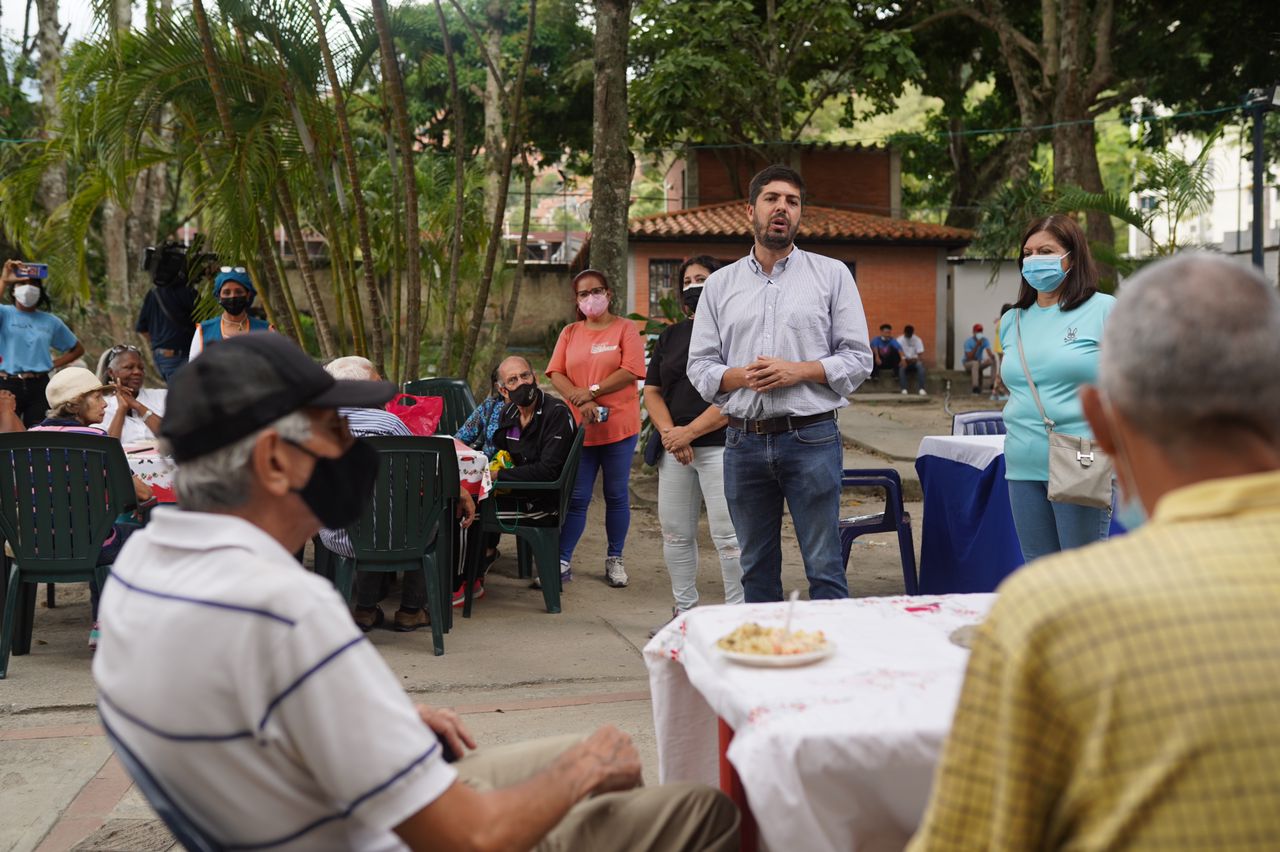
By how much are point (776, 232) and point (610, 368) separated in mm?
2609

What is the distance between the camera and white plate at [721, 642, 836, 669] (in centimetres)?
228

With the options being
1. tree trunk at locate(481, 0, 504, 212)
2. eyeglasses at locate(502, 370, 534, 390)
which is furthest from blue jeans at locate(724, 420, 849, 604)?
tree trunk at locate(481, 0, 504, 212)

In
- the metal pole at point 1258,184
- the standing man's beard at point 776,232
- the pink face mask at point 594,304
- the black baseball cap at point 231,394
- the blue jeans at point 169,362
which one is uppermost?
the metal pole at point 1258,184

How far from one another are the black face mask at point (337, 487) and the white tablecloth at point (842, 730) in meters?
0.75

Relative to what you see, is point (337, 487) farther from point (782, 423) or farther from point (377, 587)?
point (377, 587)

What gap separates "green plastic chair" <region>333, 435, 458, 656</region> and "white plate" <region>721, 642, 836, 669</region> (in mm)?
3580

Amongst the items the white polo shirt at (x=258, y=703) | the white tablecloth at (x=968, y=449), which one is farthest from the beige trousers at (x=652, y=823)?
the white tablecloth at (x=968, y=449)

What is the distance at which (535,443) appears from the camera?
271 inches

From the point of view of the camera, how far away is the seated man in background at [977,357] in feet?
83.2

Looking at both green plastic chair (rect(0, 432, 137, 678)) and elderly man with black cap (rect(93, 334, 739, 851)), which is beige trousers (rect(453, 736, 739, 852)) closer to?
elderly man with black cap (rect(93, 334, 739, 851))

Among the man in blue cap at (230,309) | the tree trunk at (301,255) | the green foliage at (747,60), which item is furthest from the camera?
the green foliage at (747,60)

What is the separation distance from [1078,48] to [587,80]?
35.2 ft

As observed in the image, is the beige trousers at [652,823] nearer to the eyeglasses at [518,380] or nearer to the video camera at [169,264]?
the eyeglasses at [518,380]

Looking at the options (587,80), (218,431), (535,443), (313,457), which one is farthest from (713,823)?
(587,80)
